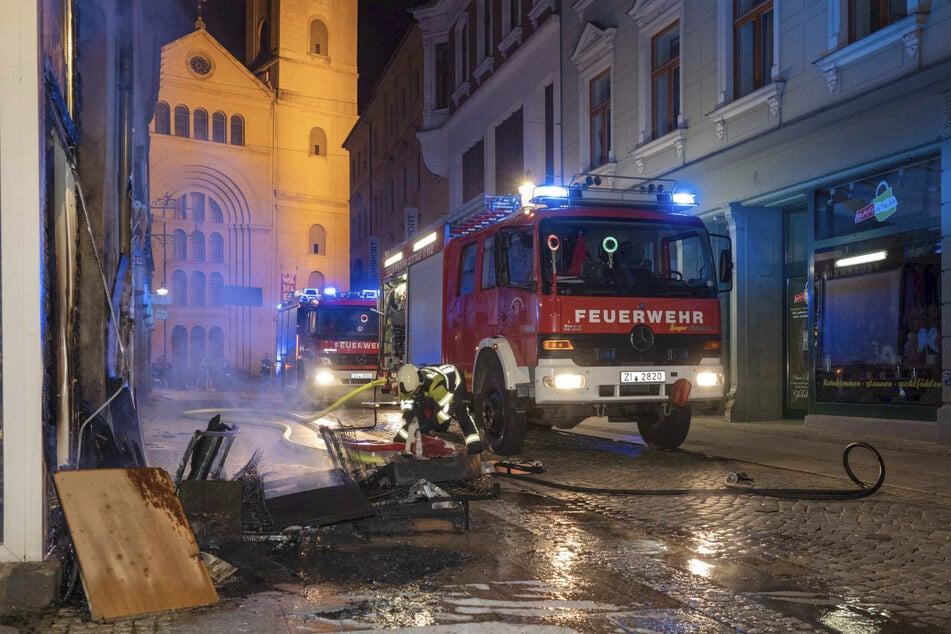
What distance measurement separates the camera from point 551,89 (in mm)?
21500

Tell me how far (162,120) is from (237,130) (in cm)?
476

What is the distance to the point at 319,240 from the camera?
201ft

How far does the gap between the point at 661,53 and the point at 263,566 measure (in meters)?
14.3

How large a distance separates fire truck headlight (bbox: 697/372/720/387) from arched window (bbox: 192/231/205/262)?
51.8 m

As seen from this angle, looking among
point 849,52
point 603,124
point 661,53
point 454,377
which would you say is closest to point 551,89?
point 603,124

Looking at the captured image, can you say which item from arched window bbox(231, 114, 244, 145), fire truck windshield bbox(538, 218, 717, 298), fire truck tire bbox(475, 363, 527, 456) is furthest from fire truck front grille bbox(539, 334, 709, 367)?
arched window bbox(231, 114, 244, 145)

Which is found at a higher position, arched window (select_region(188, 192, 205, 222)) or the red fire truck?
arched window (select_region(188, 192, 205, 222))

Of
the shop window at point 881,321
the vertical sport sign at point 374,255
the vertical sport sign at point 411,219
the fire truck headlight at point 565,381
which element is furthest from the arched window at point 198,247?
the fire truck headlight at point 565,381

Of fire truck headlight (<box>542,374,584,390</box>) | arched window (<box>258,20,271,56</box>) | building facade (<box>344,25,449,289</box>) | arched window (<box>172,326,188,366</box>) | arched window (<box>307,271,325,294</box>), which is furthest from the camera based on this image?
arched window (<box>307,271,325,294</box>)

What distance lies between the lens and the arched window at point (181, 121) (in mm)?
56562

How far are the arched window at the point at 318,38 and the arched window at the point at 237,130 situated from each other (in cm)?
659

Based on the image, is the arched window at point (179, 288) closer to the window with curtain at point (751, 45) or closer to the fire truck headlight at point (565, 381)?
the window with curtain at point (751, 45)

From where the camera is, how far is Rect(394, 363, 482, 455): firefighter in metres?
8.40

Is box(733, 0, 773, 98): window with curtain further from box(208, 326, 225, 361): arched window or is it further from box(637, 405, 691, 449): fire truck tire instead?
box(208, 326, 225, 361): arched window
